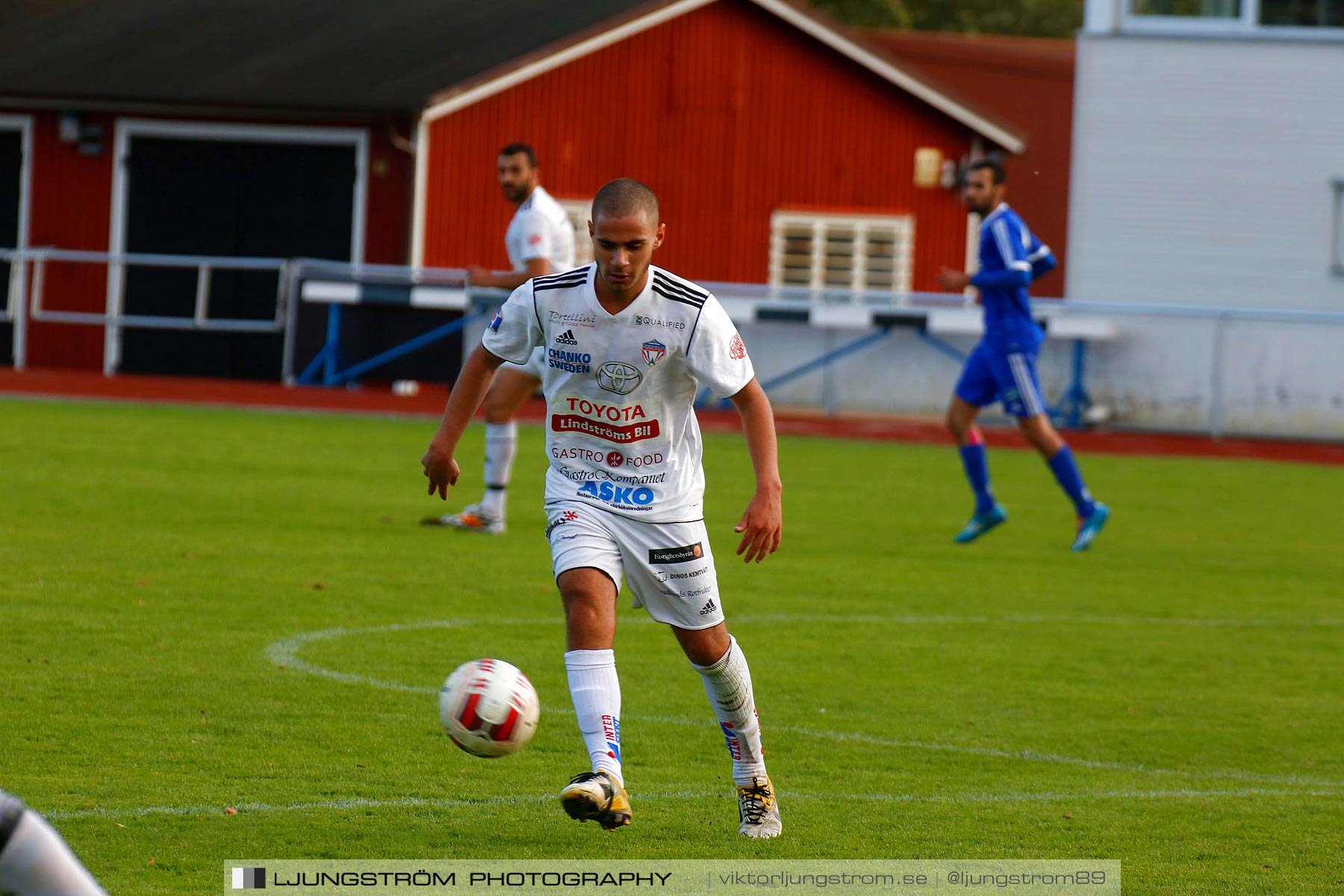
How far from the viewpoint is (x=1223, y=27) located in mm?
26109

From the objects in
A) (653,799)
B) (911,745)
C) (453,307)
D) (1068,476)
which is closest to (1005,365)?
(1068,476)

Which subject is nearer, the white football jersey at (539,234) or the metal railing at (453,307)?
the white football jersey at (539,234)

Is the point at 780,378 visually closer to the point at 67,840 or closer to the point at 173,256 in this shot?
the point at 173,256

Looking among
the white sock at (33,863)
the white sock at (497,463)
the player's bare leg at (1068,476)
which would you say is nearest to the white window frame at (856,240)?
the player's bare leg at (1068,476)

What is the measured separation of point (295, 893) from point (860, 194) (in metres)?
24.1

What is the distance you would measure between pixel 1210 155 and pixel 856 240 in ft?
17.7

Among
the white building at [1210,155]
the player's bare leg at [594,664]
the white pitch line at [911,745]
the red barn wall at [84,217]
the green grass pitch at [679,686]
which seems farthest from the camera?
the red barn wall at [84,217]

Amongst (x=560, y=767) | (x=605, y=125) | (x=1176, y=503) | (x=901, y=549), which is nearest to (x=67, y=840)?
(x=560, y=767)

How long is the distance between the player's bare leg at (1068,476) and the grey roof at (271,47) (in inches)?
632

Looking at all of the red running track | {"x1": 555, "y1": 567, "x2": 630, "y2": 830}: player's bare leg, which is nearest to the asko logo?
{"x1": 555, "y1": 567, "x2": 630, "y2": 830}: player's bare leg

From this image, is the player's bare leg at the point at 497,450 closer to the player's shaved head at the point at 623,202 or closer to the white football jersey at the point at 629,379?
the white football jersey at the point at 629,379

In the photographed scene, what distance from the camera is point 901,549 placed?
11898 mm

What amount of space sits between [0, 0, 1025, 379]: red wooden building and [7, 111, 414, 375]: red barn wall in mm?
32

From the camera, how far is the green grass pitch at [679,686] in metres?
5.31
